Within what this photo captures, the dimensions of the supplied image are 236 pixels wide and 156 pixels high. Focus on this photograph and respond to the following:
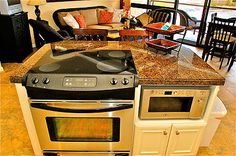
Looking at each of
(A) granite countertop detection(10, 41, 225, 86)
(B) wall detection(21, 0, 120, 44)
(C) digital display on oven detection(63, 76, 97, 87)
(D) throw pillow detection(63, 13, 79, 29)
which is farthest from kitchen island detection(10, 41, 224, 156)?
(B) wall detection(21, 0, 120, 44)

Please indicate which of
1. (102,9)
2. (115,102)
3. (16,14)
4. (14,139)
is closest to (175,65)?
(115,102)

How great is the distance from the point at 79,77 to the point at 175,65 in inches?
31.0

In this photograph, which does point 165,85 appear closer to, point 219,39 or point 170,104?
point 170,104

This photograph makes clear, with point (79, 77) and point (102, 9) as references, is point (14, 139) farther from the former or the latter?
point (102, 9)

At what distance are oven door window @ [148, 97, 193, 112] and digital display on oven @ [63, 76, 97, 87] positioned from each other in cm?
48

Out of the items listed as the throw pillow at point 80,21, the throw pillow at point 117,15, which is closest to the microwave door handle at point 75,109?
the throw pillow at point 80,21

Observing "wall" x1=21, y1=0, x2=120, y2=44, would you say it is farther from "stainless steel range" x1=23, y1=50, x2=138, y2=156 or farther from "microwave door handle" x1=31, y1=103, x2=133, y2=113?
"microwave door handle" x1=31, y1=103, x2=133, y2=113

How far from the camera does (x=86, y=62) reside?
1595 mm

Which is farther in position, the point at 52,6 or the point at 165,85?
the point at 52,6

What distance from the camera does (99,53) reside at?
1794mm

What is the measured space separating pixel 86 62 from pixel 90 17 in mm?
4057

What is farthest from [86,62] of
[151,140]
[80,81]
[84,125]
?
[151,140]

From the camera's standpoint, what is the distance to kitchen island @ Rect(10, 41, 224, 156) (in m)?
1.39

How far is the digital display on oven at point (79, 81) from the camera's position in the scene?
134 cm
